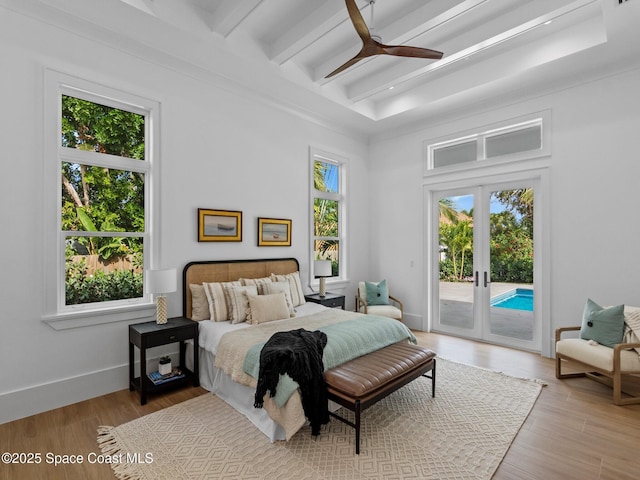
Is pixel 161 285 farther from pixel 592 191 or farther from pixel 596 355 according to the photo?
pixel 592 191

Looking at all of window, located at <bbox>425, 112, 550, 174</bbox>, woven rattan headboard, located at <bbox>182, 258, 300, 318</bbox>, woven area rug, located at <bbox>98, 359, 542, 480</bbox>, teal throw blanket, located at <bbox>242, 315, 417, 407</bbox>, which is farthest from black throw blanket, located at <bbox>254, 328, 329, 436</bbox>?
window, located at <bbox>425, 112, 550, 174</bbox>

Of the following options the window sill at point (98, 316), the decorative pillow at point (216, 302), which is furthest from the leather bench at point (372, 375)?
the window sill at point (98, 316)

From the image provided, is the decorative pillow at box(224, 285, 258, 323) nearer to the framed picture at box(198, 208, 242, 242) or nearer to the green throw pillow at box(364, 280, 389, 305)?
the framed picture at box(198, 208, 242, 242)

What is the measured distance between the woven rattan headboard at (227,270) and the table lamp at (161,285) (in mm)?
401

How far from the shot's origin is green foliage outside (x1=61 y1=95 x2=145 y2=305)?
314 cm

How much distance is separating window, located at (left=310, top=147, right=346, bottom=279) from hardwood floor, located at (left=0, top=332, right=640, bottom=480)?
2.96 metres

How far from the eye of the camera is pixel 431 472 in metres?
2.12

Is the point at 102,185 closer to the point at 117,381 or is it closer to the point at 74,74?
the point at 74,74

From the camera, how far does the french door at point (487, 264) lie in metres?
4.55

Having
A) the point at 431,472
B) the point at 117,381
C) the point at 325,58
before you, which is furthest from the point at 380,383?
the point at 325,58

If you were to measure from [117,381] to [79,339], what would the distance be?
56 centimetres

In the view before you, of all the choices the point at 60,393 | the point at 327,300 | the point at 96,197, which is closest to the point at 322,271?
the point at 327,300

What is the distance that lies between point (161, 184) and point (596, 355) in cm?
470

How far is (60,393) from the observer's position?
2947 millimetres
